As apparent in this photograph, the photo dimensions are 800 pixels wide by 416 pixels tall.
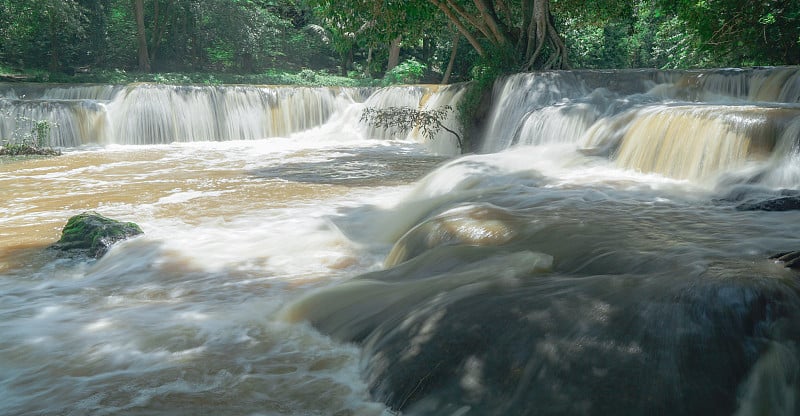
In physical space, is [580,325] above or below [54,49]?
below

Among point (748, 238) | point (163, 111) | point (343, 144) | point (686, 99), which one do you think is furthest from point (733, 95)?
point (163, 111)

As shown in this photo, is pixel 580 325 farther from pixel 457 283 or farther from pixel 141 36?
pixel 141 36

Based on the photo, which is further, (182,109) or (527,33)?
(182,109)

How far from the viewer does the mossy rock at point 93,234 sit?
613 cm

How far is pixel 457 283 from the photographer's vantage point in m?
3.82

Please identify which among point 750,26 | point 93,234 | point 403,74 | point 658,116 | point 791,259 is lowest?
point 93,234

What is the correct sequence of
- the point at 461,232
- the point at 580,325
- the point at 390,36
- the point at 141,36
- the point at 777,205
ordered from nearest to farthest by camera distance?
the point at 580,325, the point at 461,232, the point at 777,205, the point at 390,36, the point at 141,36

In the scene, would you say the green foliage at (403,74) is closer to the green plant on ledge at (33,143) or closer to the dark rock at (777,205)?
the green plant on ledge at (33,143)

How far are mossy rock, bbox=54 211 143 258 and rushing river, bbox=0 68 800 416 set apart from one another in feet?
0.69

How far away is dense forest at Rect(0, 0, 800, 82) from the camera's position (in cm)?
1499

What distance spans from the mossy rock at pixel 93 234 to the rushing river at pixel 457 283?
0.69 feet

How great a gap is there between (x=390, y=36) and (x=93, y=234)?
1078 centimetres

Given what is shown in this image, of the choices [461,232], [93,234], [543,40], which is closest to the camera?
[461,232]

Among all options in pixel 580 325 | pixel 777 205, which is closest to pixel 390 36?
pixel 777 205
